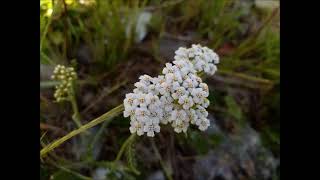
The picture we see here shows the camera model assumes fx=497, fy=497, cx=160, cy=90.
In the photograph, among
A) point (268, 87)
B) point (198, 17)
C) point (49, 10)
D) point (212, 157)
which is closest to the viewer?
point (49, 10)

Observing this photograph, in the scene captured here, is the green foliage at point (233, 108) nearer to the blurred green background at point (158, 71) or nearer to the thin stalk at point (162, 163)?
the blurred green background at point (158, 71)

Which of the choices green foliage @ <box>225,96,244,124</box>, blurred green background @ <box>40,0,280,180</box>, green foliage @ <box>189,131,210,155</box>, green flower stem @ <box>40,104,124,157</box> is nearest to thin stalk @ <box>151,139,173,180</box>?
blurred green background @ <box>40,0,280,180</box>

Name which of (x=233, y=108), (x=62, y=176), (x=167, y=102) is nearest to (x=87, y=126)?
(x=167, y=102)

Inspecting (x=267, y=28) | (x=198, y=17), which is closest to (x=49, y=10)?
(x=198, y=17)

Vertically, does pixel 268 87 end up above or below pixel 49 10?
below

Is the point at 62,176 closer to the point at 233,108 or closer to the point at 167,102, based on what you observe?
the point at 167,102

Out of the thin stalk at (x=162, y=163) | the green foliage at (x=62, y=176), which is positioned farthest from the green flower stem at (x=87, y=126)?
the thin stalk at (x=162, y=163)
